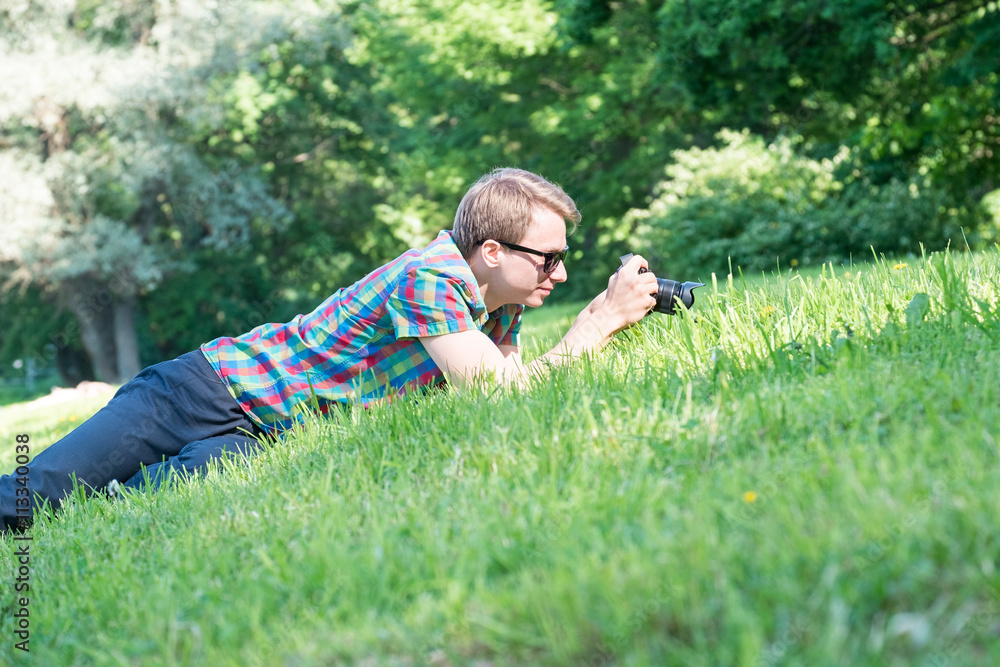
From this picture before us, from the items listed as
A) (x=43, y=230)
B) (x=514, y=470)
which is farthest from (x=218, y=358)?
(x=43, y=230)

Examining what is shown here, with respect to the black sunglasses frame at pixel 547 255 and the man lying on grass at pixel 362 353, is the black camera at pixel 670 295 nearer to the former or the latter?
the man lying on grass at pixel 362 353

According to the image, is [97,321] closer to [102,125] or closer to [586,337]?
[102,125]

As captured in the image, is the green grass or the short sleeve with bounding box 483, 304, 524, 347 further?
the short sleeve with bounding box 483, 304, 524, 347

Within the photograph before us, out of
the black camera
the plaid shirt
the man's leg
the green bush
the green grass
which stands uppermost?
the plaid shirt

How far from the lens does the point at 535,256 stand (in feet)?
11.9

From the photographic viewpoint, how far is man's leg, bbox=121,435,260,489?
3.43 meters

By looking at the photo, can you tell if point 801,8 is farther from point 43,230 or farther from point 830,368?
point 43,230

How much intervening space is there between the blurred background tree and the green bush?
45 mm

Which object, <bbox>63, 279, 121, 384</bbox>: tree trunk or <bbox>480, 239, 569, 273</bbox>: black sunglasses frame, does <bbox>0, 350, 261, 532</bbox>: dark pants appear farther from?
<bbox>63, 279, 121, 384</bbox>: tree trunk

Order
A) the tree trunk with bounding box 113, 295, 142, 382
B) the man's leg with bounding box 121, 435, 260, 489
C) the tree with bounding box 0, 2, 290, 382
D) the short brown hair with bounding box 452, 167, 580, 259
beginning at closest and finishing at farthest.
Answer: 1. the man's leg with bounding box 121, 435, 260, 489
2. the short brown hair with bounding box 452, 167, 580, 259
3. the tree with bounding box 0, 2, 290, 382
4. the tree trunk with bounding box 113, 295, 142, 382

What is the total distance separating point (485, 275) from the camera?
11.9ft

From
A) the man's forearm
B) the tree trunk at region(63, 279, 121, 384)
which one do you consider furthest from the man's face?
the tree trunk at region(63, 279, 121, 384)

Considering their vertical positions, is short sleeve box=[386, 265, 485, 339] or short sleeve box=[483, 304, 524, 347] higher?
short sleeve box=[386, 265, 485, 339]

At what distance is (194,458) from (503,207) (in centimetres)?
161
